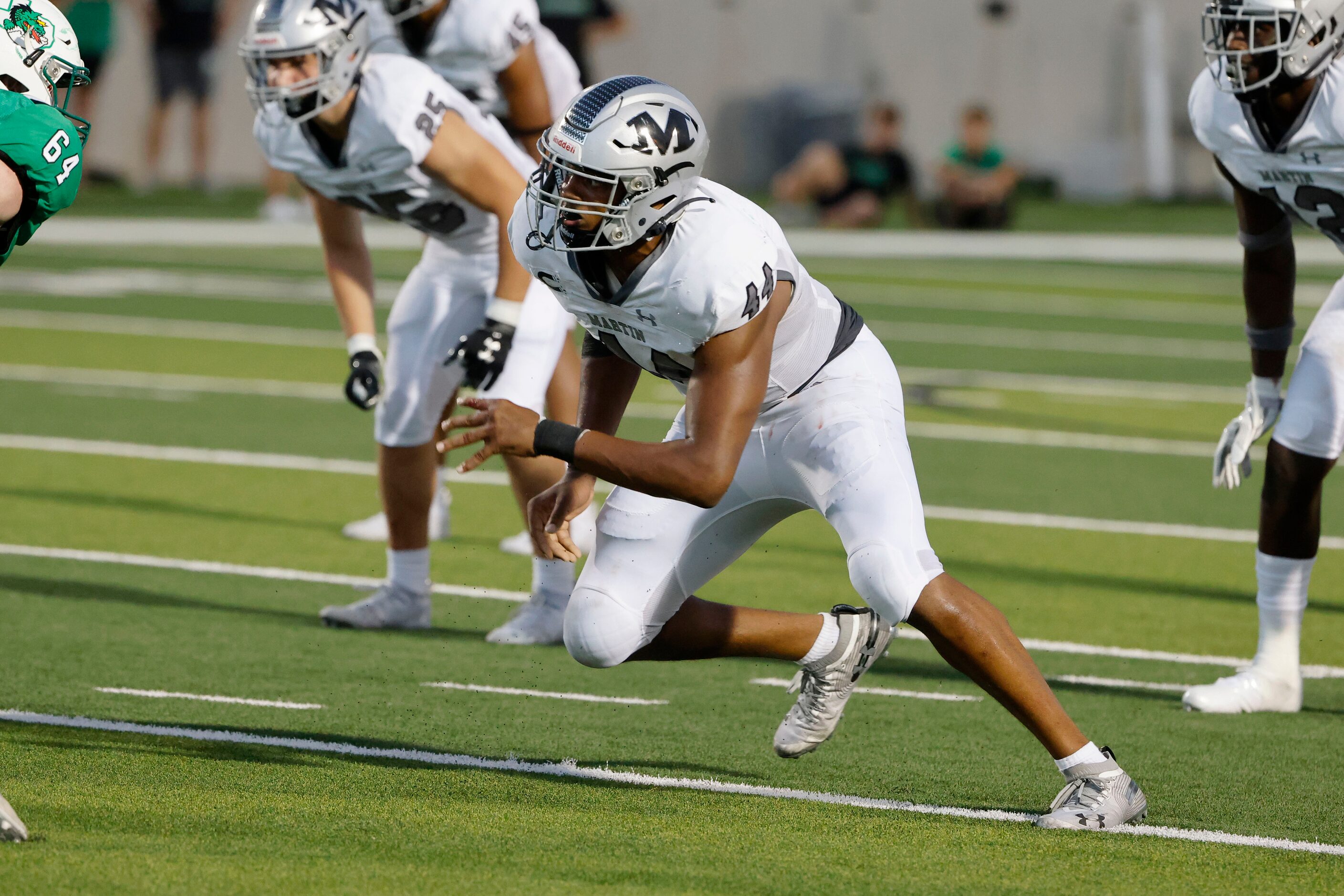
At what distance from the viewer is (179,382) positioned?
37.6ft

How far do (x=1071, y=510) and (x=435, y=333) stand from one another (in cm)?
332

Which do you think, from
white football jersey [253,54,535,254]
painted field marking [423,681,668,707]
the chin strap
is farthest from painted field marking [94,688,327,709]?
the chin strap

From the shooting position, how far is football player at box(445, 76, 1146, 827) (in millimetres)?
3998

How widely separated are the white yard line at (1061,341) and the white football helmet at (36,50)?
33.0 feet

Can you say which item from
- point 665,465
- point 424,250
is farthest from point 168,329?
point 665,465

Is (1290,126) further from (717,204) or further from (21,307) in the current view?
(21,307)

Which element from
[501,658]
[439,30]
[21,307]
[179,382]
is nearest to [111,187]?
[21,307]

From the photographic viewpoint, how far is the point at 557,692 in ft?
17.8

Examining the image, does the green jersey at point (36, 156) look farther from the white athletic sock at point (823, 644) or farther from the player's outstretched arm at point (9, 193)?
the white athletic sock at point (823, 644)

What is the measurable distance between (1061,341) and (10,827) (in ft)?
37.0

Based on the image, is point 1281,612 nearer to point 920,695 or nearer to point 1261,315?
point 1261,315

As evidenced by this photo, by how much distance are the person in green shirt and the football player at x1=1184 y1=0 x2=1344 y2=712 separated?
2.85m

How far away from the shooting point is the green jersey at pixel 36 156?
3744 mm

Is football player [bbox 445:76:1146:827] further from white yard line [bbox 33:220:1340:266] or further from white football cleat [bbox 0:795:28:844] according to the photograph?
white yard line [bbox 33:220:1340:266]
